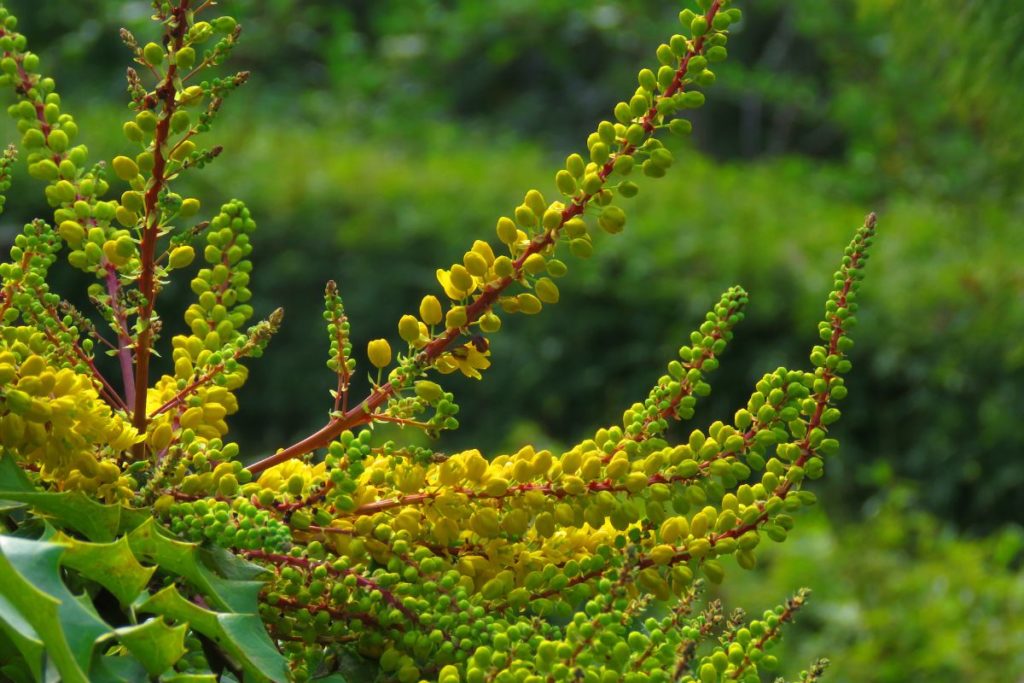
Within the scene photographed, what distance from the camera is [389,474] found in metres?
0.99

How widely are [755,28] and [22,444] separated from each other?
10231mm

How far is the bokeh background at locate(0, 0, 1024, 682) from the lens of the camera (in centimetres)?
413

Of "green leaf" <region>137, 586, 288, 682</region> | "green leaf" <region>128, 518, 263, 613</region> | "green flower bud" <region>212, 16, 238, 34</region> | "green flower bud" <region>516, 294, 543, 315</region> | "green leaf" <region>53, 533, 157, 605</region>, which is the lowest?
"green leaf" <region>137, 586, 288, 682</region>

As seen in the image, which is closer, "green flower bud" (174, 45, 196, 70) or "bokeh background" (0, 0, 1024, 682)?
"green flower bud" (174, 45, 196, 70)

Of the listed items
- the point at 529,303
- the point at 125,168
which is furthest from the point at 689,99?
the point at 125,168

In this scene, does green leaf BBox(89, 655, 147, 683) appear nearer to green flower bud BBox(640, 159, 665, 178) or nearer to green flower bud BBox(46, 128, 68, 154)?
green flower bud BBox(46, 128, 68, 154)

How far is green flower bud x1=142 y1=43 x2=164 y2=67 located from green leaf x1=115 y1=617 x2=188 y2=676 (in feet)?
1.24

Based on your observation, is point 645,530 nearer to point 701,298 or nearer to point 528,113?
point 701,298

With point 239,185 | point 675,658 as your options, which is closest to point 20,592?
point 675,658

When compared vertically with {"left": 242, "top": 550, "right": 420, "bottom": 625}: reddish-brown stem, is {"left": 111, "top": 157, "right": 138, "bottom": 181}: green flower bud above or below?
above

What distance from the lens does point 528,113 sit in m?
10.2

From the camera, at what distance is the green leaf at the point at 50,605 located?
0.76 m

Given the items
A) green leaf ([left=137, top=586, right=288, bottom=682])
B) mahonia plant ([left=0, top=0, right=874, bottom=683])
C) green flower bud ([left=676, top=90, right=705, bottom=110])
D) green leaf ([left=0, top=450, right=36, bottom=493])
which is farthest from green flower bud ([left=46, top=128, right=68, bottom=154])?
green flower bud ([left=676, top=90, right=705, bottom=110])

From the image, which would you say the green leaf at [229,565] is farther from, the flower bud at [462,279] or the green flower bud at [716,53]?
the green flower bud at [716,53]
